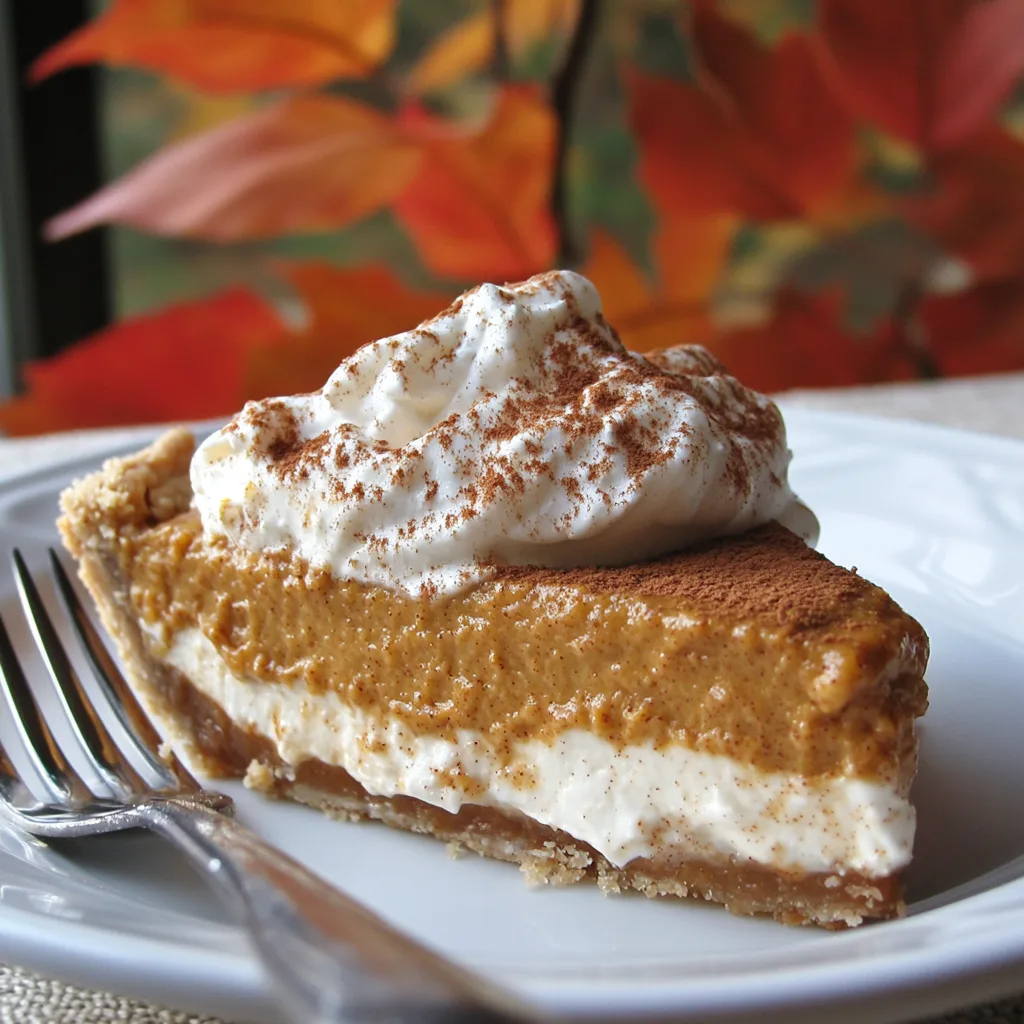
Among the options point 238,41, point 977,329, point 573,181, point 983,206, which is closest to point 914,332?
point 977,329

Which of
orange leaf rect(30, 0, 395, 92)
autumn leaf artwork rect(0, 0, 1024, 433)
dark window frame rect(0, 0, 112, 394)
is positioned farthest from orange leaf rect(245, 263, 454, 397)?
dark window frame rect(0, 0, 112, 394)

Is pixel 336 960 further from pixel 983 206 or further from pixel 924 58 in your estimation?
pixel 983 206

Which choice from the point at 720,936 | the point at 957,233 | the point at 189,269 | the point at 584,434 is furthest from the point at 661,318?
the point at 720,936

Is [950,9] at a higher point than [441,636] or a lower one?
higher

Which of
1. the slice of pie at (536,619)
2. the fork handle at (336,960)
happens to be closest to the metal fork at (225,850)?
the fork handle at (336,960)

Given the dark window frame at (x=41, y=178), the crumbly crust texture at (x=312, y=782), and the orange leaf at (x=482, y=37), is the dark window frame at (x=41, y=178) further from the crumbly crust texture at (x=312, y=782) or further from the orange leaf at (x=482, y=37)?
the crumbly crust texture at (x=312, y=782)

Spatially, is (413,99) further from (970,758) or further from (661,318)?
(970,758)

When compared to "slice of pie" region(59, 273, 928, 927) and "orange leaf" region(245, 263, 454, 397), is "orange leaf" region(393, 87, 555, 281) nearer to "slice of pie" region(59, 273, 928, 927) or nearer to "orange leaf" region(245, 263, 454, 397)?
"orange leaf" region(245, 263, 454, 397)
